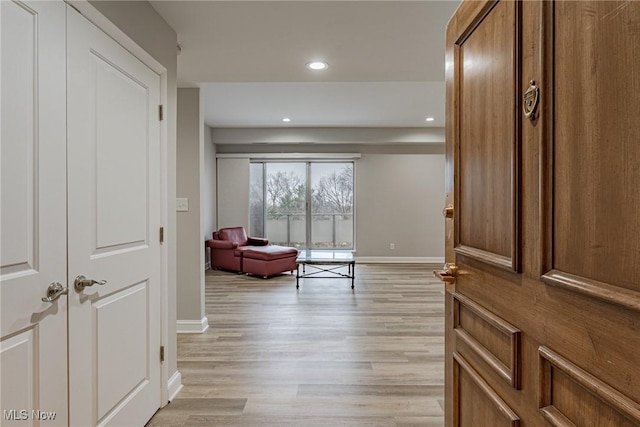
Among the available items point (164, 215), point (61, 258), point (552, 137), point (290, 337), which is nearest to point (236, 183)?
point (290, 337)

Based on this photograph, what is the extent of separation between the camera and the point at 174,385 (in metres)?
2.24

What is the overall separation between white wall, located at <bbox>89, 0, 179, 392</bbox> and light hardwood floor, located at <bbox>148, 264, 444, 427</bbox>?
17.3 inches

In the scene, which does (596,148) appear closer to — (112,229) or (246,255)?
(112,229)

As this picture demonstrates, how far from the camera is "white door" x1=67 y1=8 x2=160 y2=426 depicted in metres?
1.41

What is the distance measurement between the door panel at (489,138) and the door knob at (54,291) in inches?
58.0

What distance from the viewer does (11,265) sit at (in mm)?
1117

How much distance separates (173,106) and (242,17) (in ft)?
2.35

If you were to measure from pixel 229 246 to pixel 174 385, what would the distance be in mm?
4018

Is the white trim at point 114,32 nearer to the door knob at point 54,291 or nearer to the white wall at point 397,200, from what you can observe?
the door knob at point 54,291

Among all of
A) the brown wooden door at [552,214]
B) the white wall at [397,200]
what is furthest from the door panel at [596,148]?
the white wall at [397,200]

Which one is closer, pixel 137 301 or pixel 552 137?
pixel 552 137

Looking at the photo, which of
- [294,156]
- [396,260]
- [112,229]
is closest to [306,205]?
[294,156]

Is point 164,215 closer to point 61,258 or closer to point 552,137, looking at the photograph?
point 61,258

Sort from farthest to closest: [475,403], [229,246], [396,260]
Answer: [396,260] < [229,246] < [475,403]
